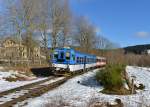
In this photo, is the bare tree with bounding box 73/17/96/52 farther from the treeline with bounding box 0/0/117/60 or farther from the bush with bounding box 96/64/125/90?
the bush with bounding box 96/64/125/90

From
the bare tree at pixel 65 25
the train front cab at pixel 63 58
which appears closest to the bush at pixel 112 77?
the train front cab at pixel 63 58

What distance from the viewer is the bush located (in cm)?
1791

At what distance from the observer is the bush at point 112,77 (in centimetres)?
1791

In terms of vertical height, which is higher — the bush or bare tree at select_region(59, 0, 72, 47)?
bare tree at select_region(59, 0, 72, 47)

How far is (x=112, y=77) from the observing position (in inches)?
712

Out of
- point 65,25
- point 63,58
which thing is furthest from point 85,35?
point 63,58

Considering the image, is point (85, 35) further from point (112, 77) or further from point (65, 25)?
point (112, 77)

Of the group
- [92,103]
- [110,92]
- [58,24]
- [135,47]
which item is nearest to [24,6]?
[58,24]

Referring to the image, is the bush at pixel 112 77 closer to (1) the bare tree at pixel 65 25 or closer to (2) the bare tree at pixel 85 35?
(1) the bare tree at pixel 65 25

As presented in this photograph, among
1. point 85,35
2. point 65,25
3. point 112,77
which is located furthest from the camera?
point 85,35

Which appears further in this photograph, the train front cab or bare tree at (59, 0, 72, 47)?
bare tree at (59, 0, 72, 47)

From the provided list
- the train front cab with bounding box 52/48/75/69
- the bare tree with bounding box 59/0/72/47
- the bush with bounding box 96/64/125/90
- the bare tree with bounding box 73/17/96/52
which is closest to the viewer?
the bush with bounding box 96/64/125/90

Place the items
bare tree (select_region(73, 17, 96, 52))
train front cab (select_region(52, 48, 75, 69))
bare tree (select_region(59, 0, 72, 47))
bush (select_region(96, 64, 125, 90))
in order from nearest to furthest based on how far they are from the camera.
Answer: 1. bush (select_region(96, 64, 125, 90))
2. train front cab (select_region(52, 48, 75, 69))
3. bare tree (select_region(59, 0, 72, 47))
4. bare tree (select_region(73, 17, 96, 52))

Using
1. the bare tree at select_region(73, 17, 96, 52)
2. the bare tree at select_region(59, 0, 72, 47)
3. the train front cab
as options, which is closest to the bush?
the train front cab
